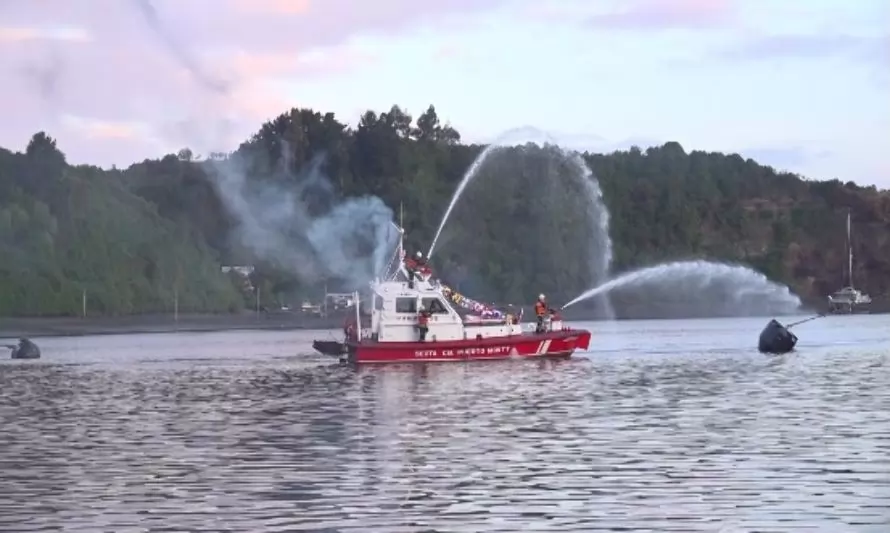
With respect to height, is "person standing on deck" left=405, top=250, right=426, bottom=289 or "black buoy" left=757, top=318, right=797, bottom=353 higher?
"person standing on deck" left=405, top=250, right=426, bottom=289

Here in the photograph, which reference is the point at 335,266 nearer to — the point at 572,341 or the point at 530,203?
the point at 530,203

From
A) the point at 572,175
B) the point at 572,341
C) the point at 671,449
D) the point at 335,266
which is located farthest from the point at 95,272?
the point at 671,449

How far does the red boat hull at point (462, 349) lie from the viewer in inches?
3019

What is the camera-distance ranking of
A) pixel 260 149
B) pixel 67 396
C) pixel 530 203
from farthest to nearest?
pixel 260 149, pixel 530 203, pixel 67 396

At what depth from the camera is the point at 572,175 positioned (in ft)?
579

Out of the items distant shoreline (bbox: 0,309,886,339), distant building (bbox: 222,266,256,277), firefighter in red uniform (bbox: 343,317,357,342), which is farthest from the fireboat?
distant building (bbox: 222,266,256,277)

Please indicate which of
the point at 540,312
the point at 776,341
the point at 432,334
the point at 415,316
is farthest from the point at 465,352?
the point at 776,341

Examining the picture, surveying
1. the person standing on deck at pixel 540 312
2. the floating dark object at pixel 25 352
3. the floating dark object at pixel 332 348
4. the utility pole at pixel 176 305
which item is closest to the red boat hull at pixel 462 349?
the person standing on deck at pixel 540 312

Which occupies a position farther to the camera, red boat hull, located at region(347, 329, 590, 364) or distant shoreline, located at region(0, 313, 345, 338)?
distant shoreline, located at region(0, 313, 345, 338)

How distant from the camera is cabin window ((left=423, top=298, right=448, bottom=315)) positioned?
76812 millimetres

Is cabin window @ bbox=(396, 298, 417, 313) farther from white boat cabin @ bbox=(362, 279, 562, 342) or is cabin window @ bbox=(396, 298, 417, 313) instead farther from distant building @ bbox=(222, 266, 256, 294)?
distant building @ bbox=(222, 266, 256, 294)

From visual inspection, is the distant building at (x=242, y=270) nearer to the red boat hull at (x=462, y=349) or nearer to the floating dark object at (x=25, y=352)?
the floating dark object at (x=25, y=352)

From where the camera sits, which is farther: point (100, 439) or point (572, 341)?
point (572, 341)

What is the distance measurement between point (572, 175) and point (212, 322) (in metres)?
41.9
